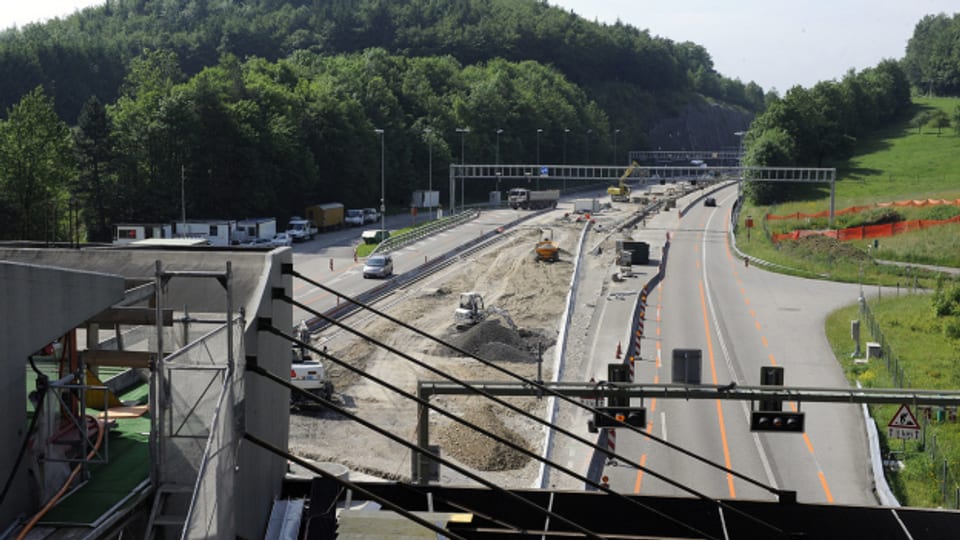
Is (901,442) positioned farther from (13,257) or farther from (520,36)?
(520,36)

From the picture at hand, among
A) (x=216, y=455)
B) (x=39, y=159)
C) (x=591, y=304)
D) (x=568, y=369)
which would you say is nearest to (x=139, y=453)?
(x=216, y=455)

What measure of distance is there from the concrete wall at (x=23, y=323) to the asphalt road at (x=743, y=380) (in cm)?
1434

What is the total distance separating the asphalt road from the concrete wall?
47.0ft

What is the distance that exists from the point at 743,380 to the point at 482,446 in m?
12.4

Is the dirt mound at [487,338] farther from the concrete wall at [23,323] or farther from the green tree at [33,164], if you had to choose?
the concrete wall at [23,323]

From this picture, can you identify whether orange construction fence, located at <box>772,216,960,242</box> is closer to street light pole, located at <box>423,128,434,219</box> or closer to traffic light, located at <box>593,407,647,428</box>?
street light pole, located at <box>423,128,434,219</box>

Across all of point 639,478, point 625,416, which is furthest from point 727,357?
point 625,416

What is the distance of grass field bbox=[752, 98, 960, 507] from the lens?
87.7 ft

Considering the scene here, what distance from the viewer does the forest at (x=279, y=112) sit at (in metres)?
71.2

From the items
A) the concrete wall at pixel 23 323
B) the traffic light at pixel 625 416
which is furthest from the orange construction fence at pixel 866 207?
the concrete wall at pixel 23 323

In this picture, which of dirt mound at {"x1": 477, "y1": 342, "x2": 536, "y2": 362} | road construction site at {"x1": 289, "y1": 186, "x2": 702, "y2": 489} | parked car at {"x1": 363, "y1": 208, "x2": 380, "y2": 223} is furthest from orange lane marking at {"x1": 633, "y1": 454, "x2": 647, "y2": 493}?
parked car at {"x1": 363, "y1": 208, "x2": 380, "y2": 223}

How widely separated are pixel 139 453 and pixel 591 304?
3969 cm

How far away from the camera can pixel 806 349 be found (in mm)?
40906

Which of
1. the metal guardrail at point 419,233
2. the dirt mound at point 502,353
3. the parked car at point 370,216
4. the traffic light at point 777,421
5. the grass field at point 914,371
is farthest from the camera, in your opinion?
→ the parked car at point 370,216
